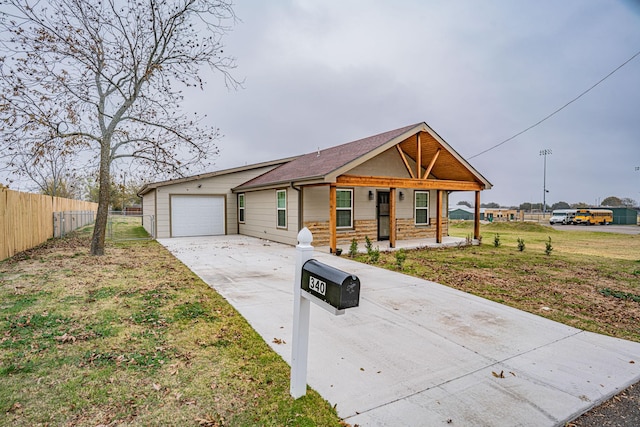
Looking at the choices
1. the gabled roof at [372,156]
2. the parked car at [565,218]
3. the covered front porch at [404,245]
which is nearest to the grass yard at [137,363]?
the gabled roof at [372,156]

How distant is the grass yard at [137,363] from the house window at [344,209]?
6.98 metres

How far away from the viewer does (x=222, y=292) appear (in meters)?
5.71

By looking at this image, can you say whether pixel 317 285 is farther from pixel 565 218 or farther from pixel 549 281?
pixel 565 218

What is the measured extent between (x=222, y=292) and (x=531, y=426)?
15.3 ft

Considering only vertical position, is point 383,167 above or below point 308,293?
above

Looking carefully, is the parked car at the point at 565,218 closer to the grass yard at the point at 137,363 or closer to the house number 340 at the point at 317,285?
the grass yard at the point at 137,363

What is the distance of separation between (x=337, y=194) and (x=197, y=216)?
754 cm

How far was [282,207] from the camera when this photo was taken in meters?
12.6

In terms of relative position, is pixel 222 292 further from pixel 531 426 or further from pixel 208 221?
pixel 208 221

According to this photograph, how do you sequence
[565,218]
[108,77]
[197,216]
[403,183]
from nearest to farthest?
1. [108,77]
2. [403,183]
3. [197,216]
4. [565,218]

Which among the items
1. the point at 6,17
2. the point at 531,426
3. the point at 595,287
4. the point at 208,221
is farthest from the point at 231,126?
the point at 531,426

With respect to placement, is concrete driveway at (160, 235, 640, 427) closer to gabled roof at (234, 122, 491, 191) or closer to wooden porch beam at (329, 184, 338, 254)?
wooden porch beam at (329, 184, 338, 254)

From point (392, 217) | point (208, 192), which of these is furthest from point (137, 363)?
point (208, 192)

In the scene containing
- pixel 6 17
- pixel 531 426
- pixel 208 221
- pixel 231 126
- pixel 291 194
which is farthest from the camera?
pixel 231 126
